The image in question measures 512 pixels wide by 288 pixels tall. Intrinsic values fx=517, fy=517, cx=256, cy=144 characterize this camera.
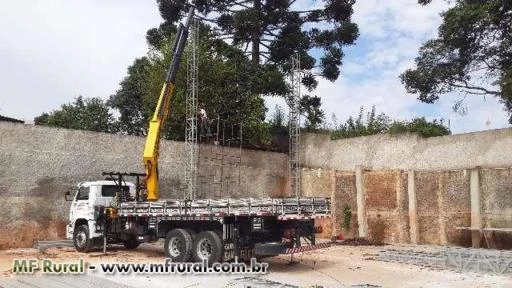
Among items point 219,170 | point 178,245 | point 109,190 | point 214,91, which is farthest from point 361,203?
point 214,91

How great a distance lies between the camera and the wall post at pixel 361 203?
63.3ft

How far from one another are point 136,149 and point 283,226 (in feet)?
32.2

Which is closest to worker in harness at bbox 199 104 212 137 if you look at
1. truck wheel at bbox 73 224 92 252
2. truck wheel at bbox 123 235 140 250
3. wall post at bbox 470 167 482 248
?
truck wheel at bbox 123 235 140 250

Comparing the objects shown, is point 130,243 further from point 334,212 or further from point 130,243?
point 334,212

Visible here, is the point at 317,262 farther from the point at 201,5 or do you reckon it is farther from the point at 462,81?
the point at 201,5

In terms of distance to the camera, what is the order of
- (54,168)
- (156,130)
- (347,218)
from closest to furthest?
(156,130) → (54,168) → (347,218)

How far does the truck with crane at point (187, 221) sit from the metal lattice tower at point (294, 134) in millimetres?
8806

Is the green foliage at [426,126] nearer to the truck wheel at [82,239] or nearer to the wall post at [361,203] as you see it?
the wall post at [361,203]

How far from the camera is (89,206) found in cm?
1592

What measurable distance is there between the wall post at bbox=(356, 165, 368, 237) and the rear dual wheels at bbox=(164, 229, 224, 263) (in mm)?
8320

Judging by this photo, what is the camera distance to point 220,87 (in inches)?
997

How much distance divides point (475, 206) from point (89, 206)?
12205mm

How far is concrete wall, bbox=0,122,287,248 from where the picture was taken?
1706 centimetres

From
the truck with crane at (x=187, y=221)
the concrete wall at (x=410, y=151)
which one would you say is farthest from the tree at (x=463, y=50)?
the truck with crane at (x=187, y=221)
